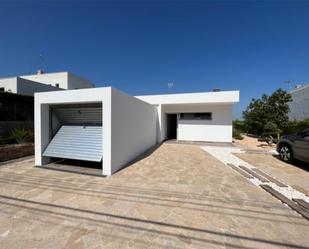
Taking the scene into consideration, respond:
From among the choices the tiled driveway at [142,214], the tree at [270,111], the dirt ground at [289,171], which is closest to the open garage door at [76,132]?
the tiled driveway at [142,214]

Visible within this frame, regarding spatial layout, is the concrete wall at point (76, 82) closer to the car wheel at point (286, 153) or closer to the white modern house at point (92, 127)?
the white modern house at point (92, 127)

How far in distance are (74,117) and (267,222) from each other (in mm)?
5734

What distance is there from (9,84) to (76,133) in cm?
1382

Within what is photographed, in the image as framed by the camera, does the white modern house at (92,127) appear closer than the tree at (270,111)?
Yes

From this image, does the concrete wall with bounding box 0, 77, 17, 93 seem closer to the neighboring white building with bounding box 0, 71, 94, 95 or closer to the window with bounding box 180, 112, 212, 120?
the neighboring white building with bounding box 0, 71, 94, 95

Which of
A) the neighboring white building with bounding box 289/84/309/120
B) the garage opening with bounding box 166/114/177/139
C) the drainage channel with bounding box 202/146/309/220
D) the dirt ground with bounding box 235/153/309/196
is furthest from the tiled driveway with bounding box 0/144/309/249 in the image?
the neighboring white building with bounding box 289/84/309/120

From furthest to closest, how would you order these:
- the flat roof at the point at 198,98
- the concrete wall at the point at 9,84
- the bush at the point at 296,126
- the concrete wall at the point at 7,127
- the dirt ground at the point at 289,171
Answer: the concrete wall at the point at 9,84 < the bush at the point at 296,126 < the flat roof at the point at 198,98 < the concrete wall at the point at 7,127 < the dirt ground at the point at 289,171

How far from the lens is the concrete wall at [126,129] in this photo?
14.2 feet

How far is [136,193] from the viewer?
10.3 ft

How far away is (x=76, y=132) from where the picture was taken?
5129 mm

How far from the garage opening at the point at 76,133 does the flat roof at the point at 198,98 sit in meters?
5.65

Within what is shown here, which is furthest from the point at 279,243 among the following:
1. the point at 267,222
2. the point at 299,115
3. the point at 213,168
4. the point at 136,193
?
the point at 299,115

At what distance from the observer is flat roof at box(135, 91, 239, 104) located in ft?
29.3

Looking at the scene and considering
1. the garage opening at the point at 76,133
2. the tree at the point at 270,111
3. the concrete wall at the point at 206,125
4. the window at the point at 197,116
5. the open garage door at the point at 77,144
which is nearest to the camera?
the open garage door at the point at 77,144
